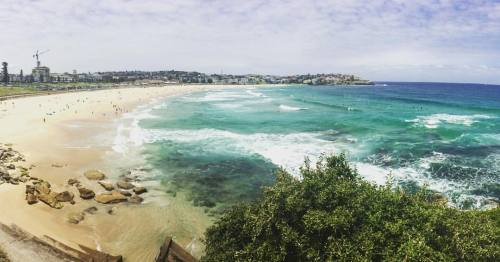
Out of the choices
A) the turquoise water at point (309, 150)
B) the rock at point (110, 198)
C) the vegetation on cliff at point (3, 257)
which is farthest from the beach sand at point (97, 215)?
the vegetation on cliff at point (3, 257)

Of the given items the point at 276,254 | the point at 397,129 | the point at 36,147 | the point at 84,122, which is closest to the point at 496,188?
the point at 276,254

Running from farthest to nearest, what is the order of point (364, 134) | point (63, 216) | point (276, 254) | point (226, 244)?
point (364, 134)
point (63, 216)
point (226, 244)
point (276, 254)

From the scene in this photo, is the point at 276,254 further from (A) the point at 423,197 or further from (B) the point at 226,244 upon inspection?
(A) the point at 423,197

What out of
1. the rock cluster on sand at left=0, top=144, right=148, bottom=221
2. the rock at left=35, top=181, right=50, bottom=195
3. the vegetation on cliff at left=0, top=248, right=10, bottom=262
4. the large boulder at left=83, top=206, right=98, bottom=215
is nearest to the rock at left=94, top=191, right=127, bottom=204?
the rock cluster on sand at left=0, top=144, right=148, bottom=221

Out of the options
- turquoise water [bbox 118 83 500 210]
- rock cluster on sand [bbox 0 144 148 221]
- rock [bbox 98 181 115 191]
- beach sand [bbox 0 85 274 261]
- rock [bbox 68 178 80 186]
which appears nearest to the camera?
beach sand [bbox 0 85 274 261]

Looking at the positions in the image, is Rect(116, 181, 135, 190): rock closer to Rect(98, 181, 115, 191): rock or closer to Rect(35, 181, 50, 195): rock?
Rect(98, 181, 115, 191): rock

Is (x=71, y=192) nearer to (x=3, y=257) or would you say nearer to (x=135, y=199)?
(x=135, y=199)

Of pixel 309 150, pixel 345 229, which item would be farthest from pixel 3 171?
pixel 309 150

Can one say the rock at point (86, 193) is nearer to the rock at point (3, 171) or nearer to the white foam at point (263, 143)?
the rock at point (3, 171)
